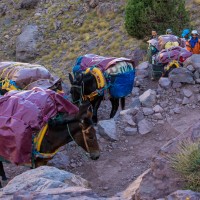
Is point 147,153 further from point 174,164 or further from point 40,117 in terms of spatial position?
point 174,164

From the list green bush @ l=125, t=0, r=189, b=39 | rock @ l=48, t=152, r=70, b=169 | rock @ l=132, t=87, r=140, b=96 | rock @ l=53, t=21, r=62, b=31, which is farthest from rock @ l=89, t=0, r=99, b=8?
rock @ l=48, t=152, r=70, b=169

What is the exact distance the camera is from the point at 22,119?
6.93 m

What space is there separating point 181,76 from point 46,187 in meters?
6.23

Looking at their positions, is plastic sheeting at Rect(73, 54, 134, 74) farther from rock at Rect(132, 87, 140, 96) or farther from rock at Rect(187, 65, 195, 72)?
rock at Rect(187, 65, 195, 72)

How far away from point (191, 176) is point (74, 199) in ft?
4.11

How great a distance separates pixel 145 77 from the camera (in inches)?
474

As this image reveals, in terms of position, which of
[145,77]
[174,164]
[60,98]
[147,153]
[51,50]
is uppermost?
[174,164]

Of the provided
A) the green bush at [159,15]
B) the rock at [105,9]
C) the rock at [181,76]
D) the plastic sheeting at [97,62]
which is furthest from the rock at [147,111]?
the rock at [105,9]

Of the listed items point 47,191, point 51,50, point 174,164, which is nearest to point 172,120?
point 174,164

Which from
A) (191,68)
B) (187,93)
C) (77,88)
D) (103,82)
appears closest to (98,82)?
(103,82)

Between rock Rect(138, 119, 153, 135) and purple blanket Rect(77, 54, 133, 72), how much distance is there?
5.51 feet

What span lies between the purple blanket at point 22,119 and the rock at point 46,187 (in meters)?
1.19

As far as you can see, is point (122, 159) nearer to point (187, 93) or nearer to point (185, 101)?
point (185, 101)

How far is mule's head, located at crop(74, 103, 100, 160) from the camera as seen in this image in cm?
709
